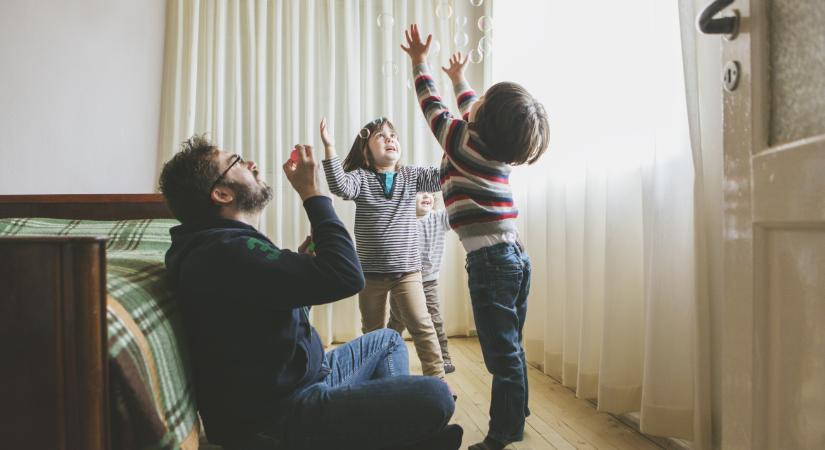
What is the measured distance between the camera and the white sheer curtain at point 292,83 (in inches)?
116

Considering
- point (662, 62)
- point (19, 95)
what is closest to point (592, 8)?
point (662, 62)

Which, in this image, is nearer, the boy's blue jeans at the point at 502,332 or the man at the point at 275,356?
the man at the point at 275,356

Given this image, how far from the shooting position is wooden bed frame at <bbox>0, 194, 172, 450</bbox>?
57 centimetres

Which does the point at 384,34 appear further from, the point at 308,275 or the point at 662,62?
the point at 308,275

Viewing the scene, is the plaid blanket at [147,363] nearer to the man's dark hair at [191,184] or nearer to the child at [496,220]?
the man's dark hair at [191,184]

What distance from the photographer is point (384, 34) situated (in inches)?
A: 118

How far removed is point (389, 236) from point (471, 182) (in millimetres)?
610

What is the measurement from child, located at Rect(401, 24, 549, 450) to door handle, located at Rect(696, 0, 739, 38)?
610mm

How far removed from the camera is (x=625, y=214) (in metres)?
1.68

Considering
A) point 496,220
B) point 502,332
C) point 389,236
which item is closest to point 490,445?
point 502,332

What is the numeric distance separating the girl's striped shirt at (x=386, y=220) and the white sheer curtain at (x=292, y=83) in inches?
34.7

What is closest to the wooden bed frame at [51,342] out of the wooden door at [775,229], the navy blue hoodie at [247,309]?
the navy blue hoodie at [247,309]

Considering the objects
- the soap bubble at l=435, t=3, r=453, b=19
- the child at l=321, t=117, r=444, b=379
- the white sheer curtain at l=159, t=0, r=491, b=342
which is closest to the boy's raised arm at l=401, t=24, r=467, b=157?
the soap bubble at l=435, t=3, r=453, b=19

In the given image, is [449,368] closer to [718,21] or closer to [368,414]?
[368,414]
